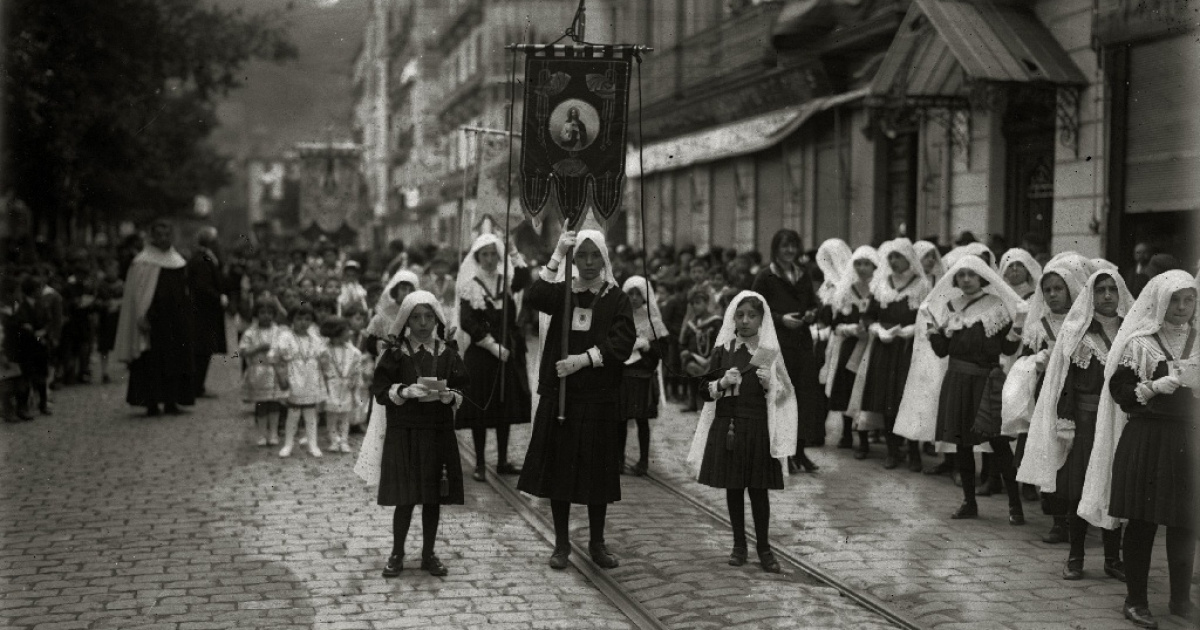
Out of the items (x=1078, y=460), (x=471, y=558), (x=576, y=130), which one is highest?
(x=576, y=130)

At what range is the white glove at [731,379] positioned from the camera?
7273 millimetres

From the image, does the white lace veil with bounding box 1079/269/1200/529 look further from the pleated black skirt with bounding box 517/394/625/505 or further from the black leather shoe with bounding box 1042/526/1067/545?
the pleated black skirt with bounding box 517/394/625/505

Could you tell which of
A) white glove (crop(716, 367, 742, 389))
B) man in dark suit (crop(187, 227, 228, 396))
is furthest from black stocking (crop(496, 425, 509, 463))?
man in dark suit (crop(187, 227, 228, 396))

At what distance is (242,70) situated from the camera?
2147cm

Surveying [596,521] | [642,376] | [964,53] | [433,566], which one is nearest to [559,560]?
[596,521]

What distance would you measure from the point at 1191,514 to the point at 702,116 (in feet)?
67.9

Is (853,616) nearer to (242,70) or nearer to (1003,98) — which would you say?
(1003,98)

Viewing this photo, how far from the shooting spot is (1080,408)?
706cm

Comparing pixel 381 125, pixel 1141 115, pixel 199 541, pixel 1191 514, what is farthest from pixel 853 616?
pixel 381 125

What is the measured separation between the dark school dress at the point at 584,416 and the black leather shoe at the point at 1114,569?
2.75 m

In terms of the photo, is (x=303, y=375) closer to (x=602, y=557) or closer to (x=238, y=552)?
(x=238, y=552)

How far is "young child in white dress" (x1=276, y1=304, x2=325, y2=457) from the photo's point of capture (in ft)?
37.4

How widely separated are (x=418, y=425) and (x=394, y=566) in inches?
30.9

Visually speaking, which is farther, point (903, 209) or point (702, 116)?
point (702, 116)
